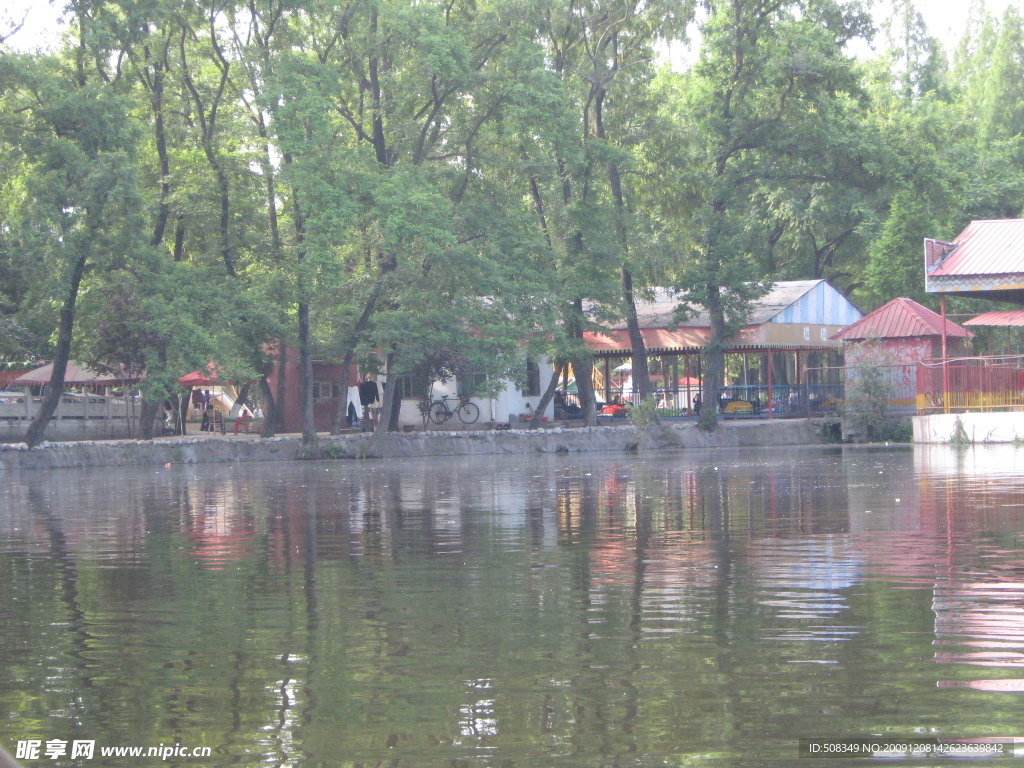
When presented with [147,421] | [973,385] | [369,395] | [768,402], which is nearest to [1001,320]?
[973,385]

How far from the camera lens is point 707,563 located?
29.7ft

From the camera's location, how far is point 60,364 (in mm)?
37406

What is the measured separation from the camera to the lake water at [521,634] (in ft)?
15.3

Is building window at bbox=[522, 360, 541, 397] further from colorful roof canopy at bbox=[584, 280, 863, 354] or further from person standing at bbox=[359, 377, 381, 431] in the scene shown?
person standing at bbox=[359, 377, 381, 431]

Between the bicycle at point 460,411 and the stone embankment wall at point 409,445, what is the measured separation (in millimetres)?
8672

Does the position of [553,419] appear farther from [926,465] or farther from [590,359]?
[926,465]

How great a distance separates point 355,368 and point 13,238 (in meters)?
18.8

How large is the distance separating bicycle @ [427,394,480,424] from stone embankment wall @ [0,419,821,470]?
867 centimetres

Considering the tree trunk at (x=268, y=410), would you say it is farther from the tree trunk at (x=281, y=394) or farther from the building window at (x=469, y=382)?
the building window at (x=469, y=382)

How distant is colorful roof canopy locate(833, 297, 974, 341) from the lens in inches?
1545

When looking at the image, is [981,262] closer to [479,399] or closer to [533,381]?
[533,381]

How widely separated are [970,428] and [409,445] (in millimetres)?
16979

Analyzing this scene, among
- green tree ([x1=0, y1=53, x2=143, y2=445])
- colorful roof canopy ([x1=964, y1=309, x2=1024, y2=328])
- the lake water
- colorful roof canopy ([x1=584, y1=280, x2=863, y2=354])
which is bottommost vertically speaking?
the lake water

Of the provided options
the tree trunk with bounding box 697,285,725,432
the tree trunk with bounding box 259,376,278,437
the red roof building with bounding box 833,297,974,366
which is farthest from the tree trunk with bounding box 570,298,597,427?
the tree trunk with bounding box 259,376,278,437
